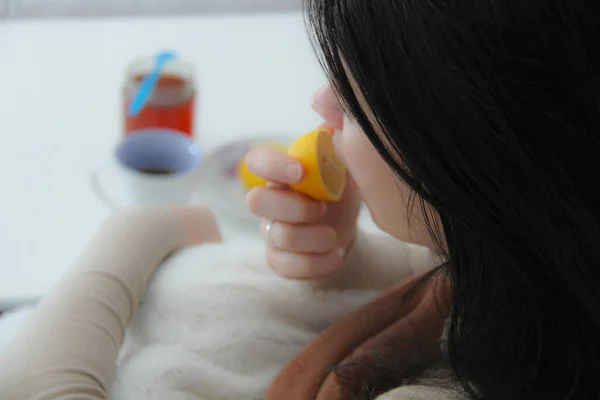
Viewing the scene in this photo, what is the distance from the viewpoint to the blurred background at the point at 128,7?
49.2 inches

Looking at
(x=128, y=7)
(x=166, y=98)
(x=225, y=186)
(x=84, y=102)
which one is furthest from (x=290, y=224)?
(x=128, y=7)

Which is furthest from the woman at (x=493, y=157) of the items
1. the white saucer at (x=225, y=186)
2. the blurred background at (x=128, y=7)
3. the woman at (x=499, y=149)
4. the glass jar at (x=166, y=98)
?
the blurred background at (x=128, y=7)

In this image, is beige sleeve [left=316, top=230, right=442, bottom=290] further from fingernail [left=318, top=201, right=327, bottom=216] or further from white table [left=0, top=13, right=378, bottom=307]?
white table [left=0, top=13, right=378, bottom=307]

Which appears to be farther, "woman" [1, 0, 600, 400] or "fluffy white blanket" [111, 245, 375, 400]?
"fluffy white blanket" [111, 245, 375, 400]

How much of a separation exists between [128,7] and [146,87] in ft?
1.10

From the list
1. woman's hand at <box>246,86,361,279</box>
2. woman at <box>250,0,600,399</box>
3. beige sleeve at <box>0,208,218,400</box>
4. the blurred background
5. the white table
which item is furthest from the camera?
the blurred background

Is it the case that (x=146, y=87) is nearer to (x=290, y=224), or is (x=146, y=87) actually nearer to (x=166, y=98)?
(x=166, y=98)

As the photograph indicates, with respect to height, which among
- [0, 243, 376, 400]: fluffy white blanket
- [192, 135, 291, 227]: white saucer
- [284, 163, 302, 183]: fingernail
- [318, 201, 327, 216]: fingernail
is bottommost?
[0, 243, 376, 400]: fluffy white blanket

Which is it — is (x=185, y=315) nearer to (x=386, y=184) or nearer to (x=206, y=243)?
(x=206, y=243)

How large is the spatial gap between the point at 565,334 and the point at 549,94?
178 millimetres

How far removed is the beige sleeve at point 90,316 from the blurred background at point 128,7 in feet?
2.00

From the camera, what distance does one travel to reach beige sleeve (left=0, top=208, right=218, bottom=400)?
616mm

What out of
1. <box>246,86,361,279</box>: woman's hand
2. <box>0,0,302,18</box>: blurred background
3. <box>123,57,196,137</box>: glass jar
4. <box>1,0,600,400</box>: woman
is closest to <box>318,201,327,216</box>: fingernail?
→ <box>246,86,361,279</box>: woman's hand

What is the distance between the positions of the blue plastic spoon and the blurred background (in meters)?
0.28
